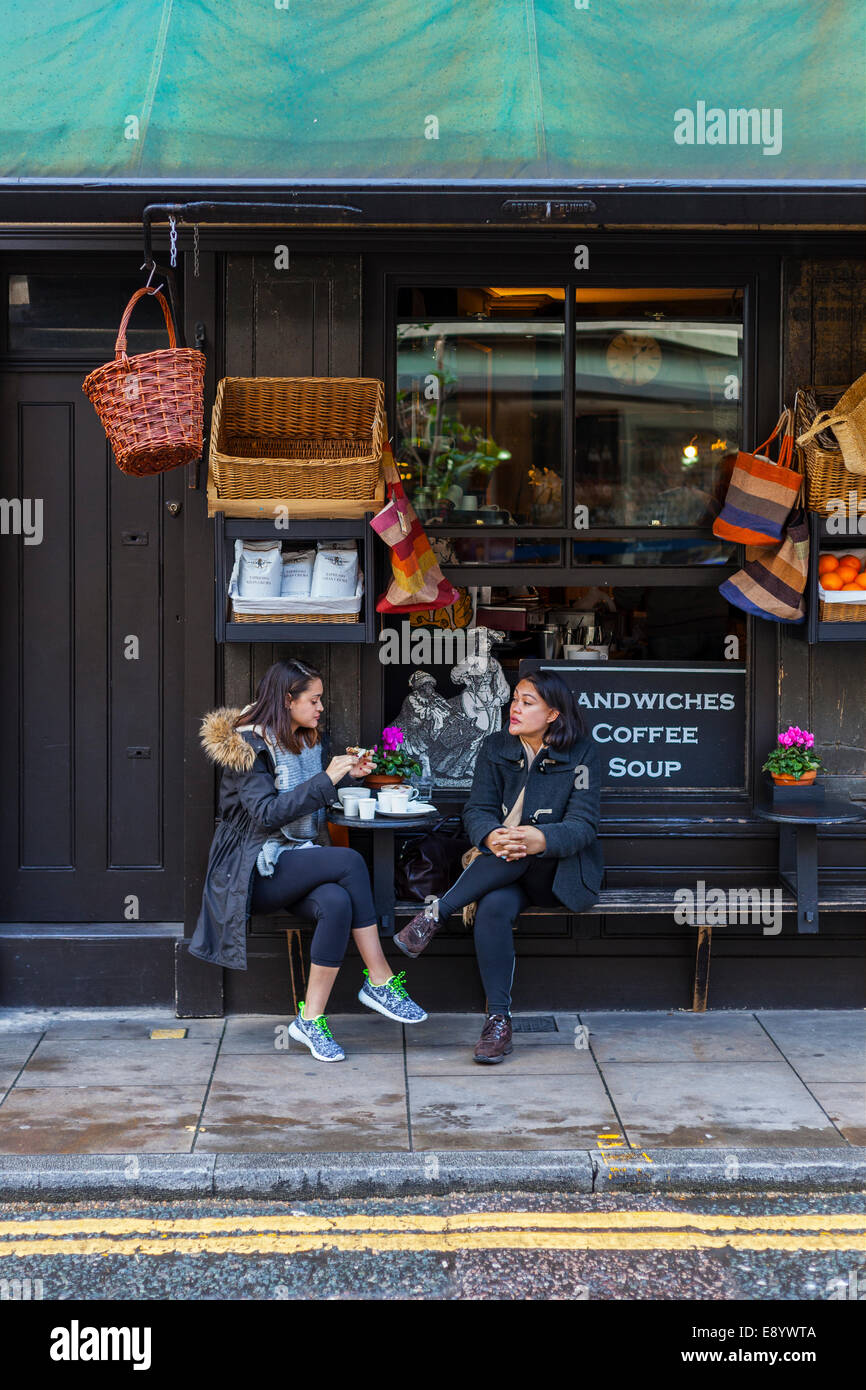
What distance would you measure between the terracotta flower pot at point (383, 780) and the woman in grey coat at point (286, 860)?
0.31 m

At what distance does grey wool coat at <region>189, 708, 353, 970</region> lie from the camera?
591cm

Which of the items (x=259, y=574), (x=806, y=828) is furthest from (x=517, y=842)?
(x=259, y=574)

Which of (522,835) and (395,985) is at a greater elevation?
(522,835)

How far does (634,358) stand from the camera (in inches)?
267

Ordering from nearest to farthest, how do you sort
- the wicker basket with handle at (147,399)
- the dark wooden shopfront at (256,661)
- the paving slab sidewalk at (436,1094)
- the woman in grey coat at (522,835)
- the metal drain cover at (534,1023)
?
1. the paving slab sidewalk at (436,1094)
2. the wicker basket with handle at (147,399)
3. the woman in grey coat at (522,835)
4. the metal drain cover at (534,1023)
5. the dark wooden shopfront at (256,661)

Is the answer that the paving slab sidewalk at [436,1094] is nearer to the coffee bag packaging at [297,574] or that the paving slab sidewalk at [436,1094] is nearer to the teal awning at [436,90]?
the coffee bag packaging at [297,574]

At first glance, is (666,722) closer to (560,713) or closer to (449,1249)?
(560,713)

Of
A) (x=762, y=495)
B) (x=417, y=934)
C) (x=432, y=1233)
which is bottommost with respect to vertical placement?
(x=432, y=1233)

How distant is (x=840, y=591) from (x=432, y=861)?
224 centimetres

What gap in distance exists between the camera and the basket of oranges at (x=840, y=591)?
6438mm

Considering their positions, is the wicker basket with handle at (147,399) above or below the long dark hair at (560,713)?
above

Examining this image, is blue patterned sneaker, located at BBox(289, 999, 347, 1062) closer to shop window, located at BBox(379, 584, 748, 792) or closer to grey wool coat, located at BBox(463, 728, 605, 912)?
grey wool coat, located at BBox(463, 728, 605, 912)

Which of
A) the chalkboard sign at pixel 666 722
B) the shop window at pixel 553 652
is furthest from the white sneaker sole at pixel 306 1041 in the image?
the chalkboard sign at pixel 666 722

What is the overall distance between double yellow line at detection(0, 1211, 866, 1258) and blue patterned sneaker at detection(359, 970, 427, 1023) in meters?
1.52
